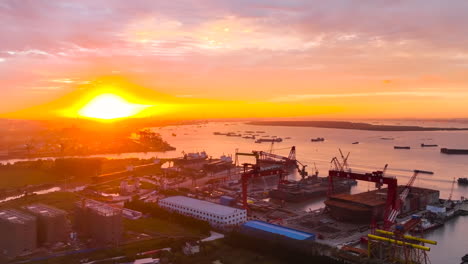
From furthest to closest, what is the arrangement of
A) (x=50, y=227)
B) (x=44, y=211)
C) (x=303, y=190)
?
(x=303, y=190), (x=44, y=211), (x=50, y=227)

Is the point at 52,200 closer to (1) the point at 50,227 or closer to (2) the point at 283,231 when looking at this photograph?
(1) the point at 50,227

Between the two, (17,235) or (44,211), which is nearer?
(17,235)

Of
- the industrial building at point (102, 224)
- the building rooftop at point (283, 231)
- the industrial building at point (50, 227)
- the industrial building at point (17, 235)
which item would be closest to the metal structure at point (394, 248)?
the building rooftop at point (283, 231)

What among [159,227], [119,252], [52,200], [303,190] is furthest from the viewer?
[303,190]

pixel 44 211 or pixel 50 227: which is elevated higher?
pixel 44 211

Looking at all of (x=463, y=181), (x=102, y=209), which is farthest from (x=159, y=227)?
(x=463, y=181)

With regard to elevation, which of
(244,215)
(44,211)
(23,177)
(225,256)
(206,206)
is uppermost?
(44,211)

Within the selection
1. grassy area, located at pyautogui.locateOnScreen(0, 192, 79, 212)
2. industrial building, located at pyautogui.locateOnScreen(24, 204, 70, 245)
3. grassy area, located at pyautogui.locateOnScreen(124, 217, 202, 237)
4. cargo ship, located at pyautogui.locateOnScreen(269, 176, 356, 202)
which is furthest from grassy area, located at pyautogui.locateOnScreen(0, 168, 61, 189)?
cargo ship, located at pyautogui.locateOnScreen(269, 176, 356, 202)
